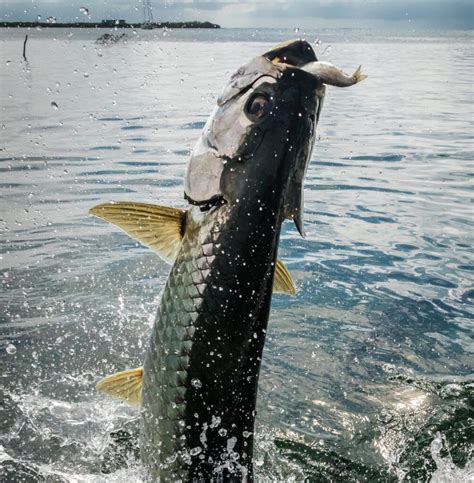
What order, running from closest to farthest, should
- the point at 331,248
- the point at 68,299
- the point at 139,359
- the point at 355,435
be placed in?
the point at 355,435
the point at 139,359
the point at 68,299
the point at 331,248

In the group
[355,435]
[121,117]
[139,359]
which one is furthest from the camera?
[121,117]

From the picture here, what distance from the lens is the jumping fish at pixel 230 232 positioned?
2.99m

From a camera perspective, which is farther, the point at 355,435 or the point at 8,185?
the point at 8,185

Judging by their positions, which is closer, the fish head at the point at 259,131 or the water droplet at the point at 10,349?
the fish head at the point at 259,131

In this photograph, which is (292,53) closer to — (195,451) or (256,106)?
(256,106)

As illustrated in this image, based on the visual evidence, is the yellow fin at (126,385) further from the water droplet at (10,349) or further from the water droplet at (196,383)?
the water droplet at (10,349)

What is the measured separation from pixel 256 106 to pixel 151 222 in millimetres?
690

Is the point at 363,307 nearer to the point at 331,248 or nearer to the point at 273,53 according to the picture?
the point at 331,248

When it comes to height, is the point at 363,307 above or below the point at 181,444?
below

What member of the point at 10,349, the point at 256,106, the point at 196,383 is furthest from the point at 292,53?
the point at 10,349

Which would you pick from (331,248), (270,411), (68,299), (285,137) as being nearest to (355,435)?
(270,411)

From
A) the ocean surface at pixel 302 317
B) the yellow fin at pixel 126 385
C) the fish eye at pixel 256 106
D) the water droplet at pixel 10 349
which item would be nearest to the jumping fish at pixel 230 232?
the fish eye at pixel 256 106

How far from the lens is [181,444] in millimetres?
3172

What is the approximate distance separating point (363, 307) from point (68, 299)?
3066 mm
